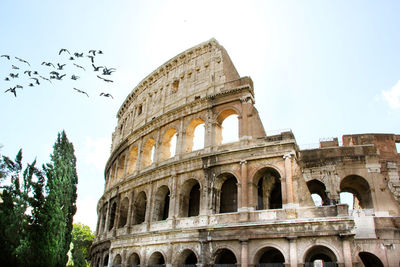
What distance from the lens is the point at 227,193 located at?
16.6 meters

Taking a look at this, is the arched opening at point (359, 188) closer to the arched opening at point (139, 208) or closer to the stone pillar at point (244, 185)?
the stone pillar at point (244, 185)

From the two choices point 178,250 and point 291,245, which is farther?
point 178,250

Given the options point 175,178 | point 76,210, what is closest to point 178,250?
point 175,178

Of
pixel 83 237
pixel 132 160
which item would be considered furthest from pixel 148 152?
pixel 83 237

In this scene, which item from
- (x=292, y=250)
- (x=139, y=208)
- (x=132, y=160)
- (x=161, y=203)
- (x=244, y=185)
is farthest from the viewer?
(x=132, y=160)

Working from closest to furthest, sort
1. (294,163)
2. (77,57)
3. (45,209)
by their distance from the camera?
1. (77,57)
2. (45,209)
3. (294,163)

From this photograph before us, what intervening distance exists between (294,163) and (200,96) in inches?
287

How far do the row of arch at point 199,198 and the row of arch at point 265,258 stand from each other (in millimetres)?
1969

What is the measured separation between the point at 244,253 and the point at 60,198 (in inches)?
333

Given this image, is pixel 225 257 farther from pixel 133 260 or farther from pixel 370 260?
pixel 370 260

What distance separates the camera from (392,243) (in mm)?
14703

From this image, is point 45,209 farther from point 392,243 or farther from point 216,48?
point 392,243

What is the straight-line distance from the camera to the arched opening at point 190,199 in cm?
1685

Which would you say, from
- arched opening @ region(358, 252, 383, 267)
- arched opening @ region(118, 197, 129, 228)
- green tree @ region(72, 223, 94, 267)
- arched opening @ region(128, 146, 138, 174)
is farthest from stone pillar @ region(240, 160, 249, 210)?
green tree @ region(72, 223, 94, 267)
